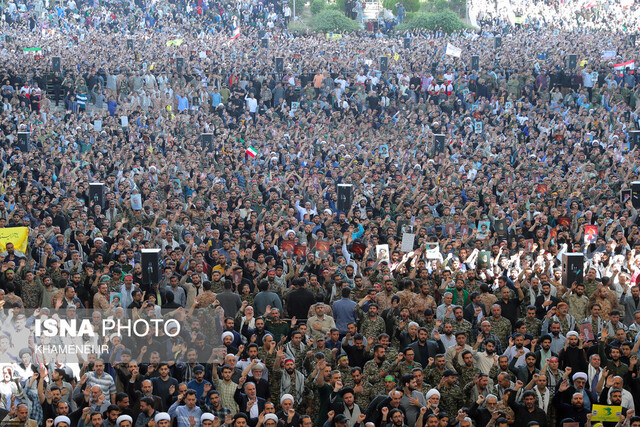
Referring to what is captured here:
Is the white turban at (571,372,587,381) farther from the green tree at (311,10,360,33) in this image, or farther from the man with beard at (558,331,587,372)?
the green tree at (311,10,360,33)

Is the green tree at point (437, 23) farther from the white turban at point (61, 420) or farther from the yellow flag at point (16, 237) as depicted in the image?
the white turban at point (61, 420)

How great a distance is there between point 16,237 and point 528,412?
29.5 feet

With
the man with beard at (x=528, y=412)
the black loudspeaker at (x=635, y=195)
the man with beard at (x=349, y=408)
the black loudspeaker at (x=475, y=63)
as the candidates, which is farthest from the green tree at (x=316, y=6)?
the man with beard at (x=528, y=412)

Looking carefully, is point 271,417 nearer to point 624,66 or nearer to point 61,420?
point 61,420

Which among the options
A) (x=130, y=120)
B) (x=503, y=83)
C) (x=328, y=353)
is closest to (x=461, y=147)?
(x=503, y=83)

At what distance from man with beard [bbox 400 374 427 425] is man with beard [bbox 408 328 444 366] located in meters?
0.97

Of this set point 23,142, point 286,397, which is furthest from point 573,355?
point 23,142

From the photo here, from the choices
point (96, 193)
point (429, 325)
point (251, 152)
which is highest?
point (96, 193)

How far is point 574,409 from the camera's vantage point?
453 inches

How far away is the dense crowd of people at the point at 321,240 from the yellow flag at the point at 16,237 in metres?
0.05

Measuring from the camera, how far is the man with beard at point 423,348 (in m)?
12.5

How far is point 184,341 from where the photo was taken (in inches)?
501

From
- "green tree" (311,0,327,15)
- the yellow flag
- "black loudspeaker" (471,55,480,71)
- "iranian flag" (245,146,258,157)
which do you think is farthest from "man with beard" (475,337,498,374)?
"green tree" (311,0,327,15)

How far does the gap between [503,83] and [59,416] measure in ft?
77.3
